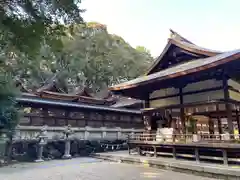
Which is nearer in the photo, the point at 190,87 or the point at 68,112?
the point at 190,87

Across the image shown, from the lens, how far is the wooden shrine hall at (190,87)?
30.7 feet

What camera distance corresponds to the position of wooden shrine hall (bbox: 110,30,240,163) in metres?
9.35

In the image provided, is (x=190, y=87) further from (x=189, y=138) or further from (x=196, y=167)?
(x=196, y=167)

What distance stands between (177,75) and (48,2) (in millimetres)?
6941

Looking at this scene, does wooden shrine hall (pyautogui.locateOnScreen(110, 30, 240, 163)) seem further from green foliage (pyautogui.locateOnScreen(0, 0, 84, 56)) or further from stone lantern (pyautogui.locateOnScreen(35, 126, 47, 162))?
green foliage (pyautogui.locateOnScreen(0, 0, 84, 56))

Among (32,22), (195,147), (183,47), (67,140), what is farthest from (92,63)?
(32,22)

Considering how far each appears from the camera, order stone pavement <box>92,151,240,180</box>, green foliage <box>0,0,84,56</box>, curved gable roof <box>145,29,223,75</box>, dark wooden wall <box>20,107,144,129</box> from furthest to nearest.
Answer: dark wooden wall <box>20,107,144,129</box>
curved gable roof <box>145,29,223,75</box>
stone pavement <box>92,151,240,180</box>
green foliage <box>0,0,84,56</box>

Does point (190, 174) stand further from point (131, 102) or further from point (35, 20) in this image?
point (131, 102)

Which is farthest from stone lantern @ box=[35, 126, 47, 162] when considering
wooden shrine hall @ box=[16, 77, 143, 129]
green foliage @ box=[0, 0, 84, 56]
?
green foliage @ box=[0, 0, 84, 56]

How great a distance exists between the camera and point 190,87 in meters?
11.2

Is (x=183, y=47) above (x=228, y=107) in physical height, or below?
above

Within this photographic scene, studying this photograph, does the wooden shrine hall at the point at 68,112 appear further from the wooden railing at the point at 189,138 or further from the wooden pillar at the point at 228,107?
the wooden pillar at the point at 228,107

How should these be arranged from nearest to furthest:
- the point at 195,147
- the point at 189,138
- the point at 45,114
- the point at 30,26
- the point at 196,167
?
the point at 30,26, the point at 196,167, the point at 195,147, the point at 189,138, the point at 45,114

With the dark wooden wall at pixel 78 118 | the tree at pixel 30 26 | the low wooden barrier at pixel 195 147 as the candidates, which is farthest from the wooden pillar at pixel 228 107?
the dark wooden wall at pixel 78 118
